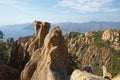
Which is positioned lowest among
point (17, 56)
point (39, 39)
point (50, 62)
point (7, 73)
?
point (7, 73)

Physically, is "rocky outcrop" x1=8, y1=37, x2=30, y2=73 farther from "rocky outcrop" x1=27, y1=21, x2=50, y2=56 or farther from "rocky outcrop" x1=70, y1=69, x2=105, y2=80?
"rocky outcrop" x1=70, y1=69, x2=105, y2=80

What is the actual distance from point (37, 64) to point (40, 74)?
13.2ft

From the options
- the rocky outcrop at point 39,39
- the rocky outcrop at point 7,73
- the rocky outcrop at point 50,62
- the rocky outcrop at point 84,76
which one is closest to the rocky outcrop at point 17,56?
the rocky outcrop at point 39,39

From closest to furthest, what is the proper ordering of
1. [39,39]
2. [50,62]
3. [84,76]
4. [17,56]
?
1. [84,76]
2. [50,62]
3. [39,39]
4. [17,56]

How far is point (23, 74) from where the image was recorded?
3606 centimetres

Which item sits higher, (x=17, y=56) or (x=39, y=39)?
(x=39, y=39)

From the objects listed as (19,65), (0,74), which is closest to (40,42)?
(19,65)

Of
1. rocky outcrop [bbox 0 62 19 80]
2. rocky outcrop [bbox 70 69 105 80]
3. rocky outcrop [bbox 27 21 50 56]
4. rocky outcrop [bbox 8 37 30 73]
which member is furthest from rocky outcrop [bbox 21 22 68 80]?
rocky outcrop [bbox 8 37 30 73]

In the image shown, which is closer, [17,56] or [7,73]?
[7,73]

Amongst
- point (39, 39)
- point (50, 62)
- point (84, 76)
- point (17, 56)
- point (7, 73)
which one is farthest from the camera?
point (17, 56)

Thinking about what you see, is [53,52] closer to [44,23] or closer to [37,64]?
[37,64]

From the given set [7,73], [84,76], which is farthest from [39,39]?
[84,76]

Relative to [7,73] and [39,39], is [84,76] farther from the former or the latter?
[39,39]

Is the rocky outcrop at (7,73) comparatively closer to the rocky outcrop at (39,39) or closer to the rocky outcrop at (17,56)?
the rocky outcrop at (17,56)
